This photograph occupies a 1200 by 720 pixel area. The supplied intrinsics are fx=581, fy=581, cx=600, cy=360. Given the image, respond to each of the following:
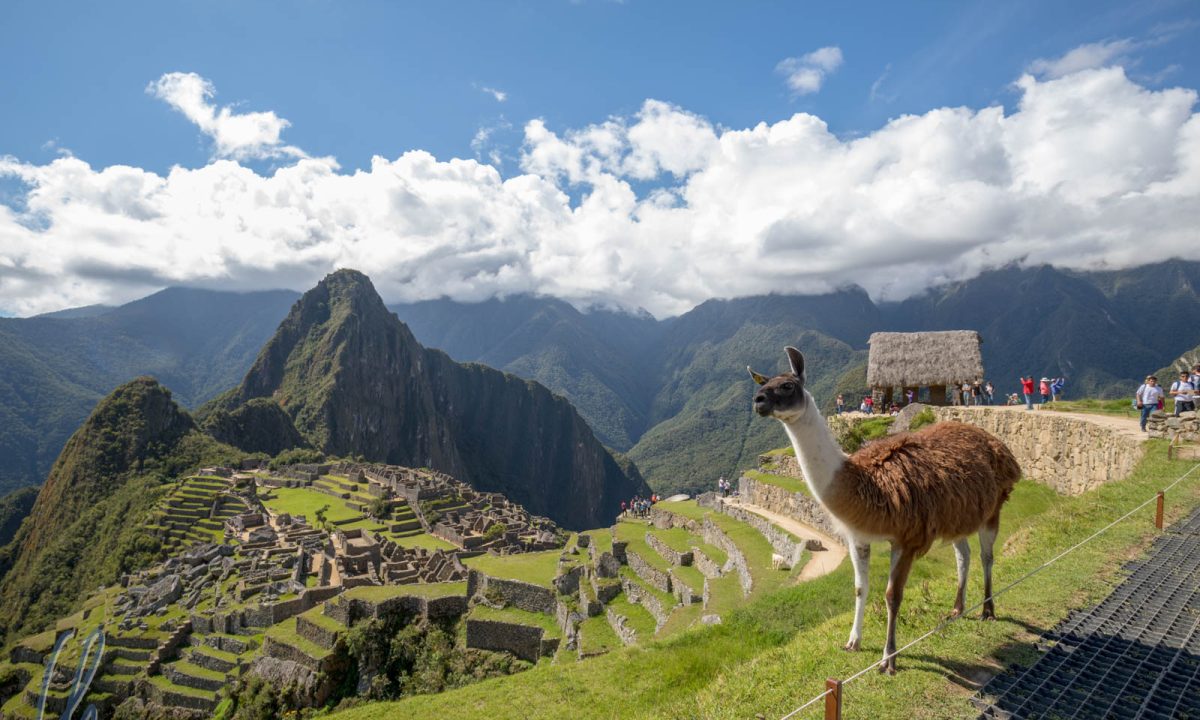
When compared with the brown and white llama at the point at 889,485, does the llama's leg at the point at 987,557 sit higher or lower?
lower

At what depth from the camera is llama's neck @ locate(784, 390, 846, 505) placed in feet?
12.6

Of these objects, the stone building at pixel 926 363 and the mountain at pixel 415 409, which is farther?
the mountain at pixel 415 409

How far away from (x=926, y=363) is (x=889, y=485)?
19715 mm

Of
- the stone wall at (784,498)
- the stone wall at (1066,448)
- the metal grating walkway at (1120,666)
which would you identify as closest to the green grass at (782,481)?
the stone wall at (784,498)

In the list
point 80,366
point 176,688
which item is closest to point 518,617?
point 176,688

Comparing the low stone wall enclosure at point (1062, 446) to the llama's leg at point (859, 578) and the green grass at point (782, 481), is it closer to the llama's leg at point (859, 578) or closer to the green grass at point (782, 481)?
the green grass at point (782, 481)

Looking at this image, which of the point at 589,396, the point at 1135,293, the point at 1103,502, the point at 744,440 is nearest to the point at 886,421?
the point at 1103,502

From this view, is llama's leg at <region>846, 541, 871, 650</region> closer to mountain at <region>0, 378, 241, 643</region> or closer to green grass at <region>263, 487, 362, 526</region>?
green grass at <region>263, 487, 362, 526</region>

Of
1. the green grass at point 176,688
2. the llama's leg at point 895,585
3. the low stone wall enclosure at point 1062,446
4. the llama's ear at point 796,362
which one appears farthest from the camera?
the green grass at point 176,688

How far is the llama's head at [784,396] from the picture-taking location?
11.9 feet

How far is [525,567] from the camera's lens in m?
21.1

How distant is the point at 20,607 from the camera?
42.8 m

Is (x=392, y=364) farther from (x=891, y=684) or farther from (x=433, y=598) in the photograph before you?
(x=891, y=684)

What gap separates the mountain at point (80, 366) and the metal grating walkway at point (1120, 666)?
126871 millimetres
